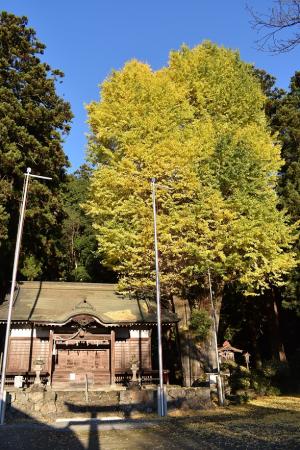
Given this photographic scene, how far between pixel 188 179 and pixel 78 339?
10.1 meters

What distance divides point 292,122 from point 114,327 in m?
17.7

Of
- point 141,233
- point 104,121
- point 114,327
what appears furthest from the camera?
point 104,121

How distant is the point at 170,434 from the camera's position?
10.7m

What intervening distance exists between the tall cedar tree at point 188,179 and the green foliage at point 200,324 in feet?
5.14

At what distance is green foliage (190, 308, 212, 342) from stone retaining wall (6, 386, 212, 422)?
445cm

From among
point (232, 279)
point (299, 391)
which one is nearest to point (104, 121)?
point (232, 279)

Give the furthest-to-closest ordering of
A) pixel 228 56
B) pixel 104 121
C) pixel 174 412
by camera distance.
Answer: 1. pixel 228 56
2. pixel 104 121
3. pixel 174 412

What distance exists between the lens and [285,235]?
20047 millimetres

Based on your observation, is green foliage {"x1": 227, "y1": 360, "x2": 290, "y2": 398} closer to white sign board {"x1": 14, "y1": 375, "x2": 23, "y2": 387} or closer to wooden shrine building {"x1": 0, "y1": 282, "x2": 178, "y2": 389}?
wooden shrine building {"x1": 0, "y1": 282, "x2": 178, "y2": 389}

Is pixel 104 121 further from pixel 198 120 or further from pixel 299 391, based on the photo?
pixel 299 391

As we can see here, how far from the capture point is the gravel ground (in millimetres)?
9180

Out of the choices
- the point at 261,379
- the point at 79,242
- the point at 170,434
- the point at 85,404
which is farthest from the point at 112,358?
the point at 79,242

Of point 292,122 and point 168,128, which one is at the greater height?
point 292,122

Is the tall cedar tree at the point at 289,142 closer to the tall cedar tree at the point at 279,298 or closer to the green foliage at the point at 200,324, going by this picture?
the tall cedar tree at the point at 279,298
